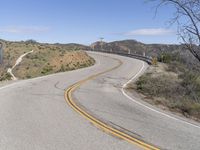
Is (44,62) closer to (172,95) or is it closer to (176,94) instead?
(176,94)

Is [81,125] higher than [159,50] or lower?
higher

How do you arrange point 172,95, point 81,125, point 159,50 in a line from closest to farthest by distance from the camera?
point 81,125, point 172,95, point 159,50

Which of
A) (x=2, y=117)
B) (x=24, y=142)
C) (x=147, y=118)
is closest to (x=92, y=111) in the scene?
(x=147, y=118)

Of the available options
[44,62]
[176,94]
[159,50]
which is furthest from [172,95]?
[44,62]

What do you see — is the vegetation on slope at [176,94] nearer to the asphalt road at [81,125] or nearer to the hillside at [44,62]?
the asphalt road at [81,125]

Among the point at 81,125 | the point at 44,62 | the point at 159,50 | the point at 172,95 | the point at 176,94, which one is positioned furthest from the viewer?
the point at 159,50

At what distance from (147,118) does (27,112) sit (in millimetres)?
4398

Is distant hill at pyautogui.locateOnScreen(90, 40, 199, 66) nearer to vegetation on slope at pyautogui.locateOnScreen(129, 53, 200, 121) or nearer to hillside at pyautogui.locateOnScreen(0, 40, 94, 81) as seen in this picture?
vegetation on slope at pyautogui.locateOnScreen(129, 53, 200, 121)

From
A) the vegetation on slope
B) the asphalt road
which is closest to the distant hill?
the vegetation on slope

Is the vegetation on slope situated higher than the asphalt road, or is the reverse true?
the asphalt road

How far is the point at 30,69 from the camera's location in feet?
166

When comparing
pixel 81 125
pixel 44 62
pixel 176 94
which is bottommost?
pixel 44 62

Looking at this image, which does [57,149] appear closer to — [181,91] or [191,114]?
[191,114]

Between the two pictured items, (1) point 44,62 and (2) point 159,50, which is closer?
(1) point 44,62
